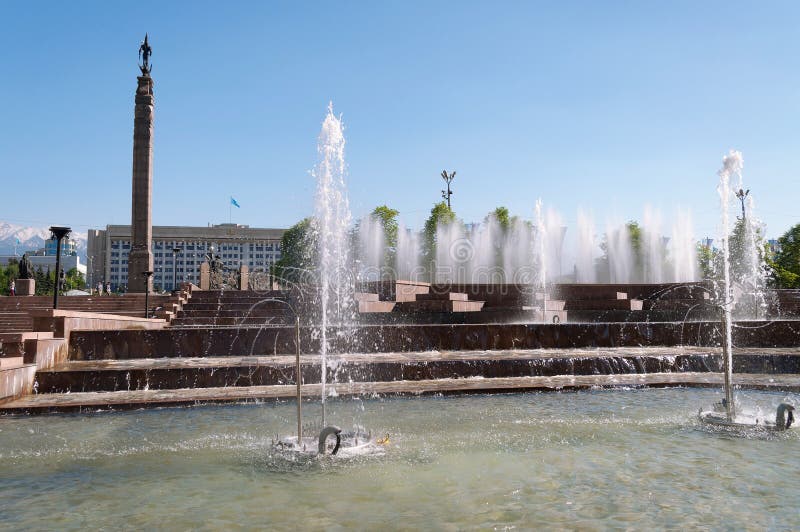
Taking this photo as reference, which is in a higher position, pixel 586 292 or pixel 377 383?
pixel 586 292

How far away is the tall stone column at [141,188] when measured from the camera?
31.8m

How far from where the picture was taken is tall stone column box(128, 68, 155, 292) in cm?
3184

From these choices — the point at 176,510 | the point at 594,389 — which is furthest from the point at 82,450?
the point at 594,389

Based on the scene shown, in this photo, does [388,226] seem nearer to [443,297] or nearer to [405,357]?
[443,297]

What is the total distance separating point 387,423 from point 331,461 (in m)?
1.85

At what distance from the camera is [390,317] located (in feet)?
56.0

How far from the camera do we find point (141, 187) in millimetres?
31906

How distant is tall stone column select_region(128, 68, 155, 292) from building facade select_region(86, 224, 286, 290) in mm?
87188

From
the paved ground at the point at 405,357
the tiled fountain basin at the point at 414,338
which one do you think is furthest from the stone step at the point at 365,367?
the tiled fountain basin at the point at 414,338

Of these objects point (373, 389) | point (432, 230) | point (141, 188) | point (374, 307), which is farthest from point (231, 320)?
point (432, 230)

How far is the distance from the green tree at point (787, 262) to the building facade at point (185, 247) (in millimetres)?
90044

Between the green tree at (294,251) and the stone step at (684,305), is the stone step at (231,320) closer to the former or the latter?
the stone step at (684,305)

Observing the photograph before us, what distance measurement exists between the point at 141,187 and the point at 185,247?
9878cm

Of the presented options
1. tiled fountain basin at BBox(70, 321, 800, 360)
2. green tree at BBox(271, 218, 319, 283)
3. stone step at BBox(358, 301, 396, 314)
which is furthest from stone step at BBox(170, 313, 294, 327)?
green tree at BBox(271, 218, 319, 283)
